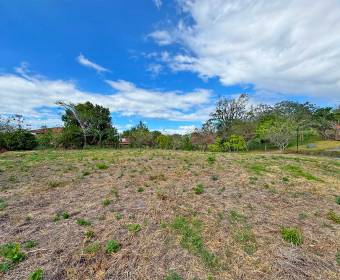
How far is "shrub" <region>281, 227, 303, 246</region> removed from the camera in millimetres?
2785

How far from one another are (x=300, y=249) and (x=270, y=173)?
4417 mm

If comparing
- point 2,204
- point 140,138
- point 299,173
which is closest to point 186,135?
point 140,138

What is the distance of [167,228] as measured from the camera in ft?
10.2

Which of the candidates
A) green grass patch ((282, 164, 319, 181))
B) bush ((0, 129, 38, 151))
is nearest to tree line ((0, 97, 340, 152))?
bush ((0, 129, 38, 151))

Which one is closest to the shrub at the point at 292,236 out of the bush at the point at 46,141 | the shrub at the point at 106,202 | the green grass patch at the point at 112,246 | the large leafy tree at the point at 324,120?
the green grass patch at the point at 112,246

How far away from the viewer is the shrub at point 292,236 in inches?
110

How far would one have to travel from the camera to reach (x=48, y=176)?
19.5 feet

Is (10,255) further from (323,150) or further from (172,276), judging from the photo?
(323,150)

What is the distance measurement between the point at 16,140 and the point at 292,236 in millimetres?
22080

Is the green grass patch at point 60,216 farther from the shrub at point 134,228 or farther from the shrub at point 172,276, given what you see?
the shrub at point 172,276

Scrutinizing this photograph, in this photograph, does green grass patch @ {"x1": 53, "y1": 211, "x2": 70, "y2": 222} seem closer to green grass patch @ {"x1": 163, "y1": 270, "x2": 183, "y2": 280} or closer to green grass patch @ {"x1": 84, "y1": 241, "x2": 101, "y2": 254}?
green grass patch @ {"x1": 84, "y1": 241, "x2": 101, "y2": 254}

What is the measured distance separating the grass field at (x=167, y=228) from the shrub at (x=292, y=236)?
1cm

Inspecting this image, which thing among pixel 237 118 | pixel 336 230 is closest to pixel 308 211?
pixel 336 230

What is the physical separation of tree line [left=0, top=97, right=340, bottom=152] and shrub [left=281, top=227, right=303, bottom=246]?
20.5 metres
